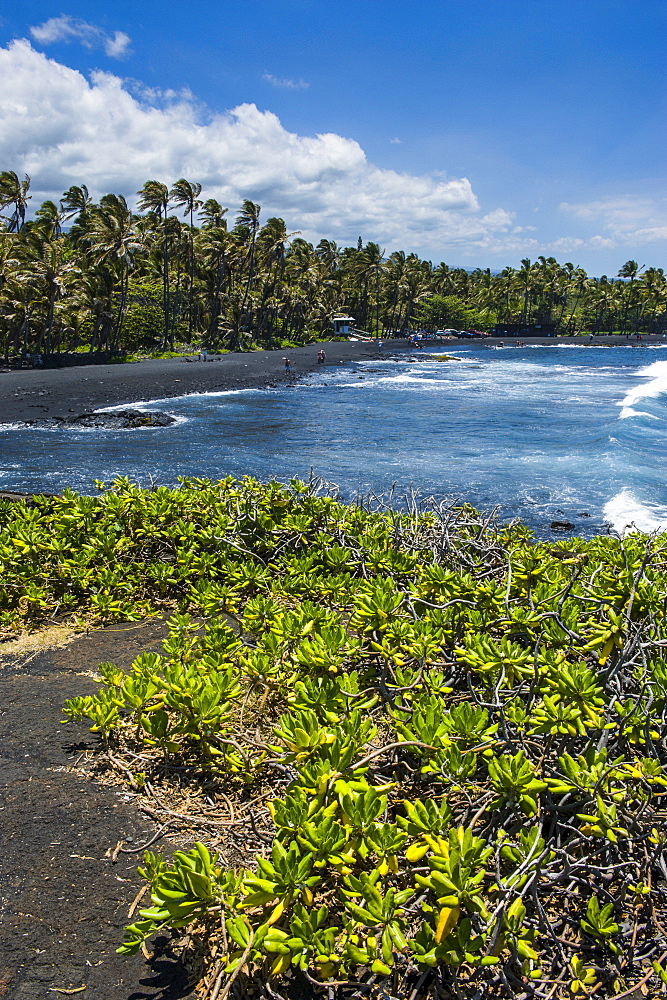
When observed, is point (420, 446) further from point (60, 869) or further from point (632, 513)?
point (60, 869)

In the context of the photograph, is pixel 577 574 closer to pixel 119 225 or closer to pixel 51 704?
pixel 51 704

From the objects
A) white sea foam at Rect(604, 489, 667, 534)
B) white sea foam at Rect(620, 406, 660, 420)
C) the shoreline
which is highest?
the shoreline

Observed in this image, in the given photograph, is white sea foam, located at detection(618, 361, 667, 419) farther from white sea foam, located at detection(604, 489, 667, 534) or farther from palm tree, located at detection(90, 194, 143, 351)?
palm tree, located at detection(90, 194, 143, 351)

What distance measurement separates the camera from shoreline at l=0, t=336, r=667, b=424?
30.8 meters

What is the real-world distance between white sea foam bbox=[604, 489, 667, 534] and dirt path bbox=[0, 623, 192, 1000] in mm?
12682

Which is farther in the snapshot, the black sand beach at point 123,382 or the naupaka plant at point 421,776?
the black sand beach at point 123,382

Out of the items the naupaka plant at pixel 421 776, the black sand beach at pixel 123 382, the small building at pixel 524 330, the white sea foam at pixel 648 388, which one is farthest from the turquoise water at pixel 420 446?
the small building at pixel 524 330

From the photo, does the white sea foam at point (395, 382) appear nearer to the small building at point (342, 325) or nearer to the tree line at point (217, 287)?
the tree line at point (217, 287)

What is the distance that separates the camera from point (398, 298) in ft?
293

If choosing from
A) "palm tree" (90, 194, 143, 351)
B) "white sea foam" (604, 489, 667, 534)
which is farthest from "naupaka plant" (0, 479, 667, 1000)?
"palm tree" (90, 194, 143, 351)

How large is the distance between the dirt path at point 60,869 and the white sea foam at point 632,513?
12.7 metres

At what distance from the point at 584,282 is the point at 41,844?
12158 cm

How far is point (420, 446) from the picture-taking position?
80.4 feet

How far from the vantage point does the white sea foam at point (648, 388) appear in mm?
33600
